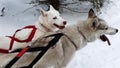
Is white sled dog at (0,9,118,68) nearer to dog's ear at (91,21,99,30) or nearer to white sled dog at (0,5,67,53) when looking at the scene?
dog's ear at (91,21,99,30)

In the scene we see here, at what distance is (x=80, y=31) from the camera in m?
5.52

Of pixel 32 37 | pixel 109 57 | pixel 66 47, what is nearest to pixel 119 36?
pixel 109 57

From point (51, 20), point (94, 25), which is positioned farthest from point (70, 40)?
point (51, 20)

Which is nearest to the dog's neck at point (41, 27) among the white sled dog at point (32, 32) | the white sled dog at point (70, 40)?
the white sled dog at point (32, 32)

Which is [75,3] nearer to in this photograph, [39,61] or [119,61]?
[119,61]

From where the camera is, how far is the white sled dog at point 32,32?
20.4 feet

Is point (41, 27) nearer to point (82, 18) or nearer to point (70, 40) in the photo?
point (70, 40)

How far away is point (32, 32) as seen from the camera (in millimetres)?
6602

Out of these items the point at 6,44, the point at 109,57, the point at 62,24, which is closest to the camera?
the point at 6,44

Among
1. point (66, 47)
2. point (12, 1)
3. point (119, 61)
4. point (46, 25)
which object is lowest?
point (12, 1)

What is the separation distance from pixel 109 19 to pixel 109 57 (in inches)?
88.5

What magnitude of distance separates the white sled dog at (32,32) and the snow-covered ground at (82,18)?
860 mm

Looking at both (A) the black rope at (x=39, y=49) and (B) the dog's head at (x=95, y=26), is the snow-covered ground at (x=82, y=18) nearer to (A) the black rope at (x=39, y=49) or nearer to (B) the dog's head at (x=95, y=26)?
(B) the dog's head at (x=95, y=26)

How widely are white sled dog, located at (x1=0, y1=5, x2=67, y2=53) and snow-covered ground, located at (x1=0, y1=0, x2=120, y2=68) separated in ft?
2.82
